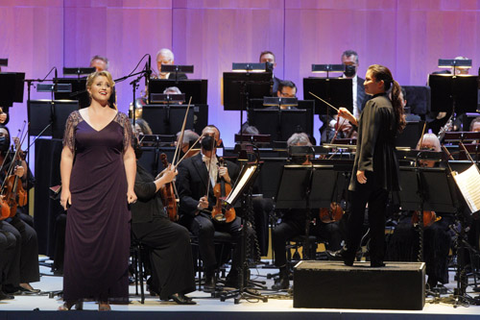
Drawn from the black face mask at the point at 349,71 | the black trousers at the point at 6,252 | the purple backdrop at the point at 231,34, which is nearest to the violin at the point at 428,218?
the black face mask at the point at 349,71

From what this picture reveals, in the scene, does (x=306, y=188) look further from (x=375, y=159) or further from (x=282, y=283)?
(x=375, y=159)

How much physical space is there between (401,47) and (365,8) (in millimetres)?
703

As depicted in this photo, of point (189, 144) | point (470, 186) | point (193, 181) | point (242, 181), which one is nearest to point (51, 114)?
point (189, 144)

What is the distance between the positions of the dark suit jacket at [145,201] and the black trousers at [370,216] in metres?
1.33

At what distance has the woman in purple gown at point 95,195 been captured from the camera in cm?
445

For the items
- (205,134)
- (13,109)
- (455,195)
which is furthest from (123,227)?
(13,109)

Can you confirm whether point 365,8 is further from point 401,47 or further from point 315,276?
point 315,276

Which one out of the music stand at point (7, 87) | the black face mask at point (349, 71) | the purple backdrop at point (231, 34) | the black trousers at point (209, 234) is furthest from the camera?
the purple backdrop at point (231, 34)

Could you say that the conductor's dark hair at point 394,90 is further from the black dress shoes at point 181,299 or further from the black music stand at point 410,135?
the black music stand at point 410,135

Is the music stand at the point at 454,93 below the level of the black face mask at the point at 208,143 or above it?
above

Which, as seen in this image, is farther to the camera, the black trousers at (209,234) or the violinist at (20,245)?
the black trousers at (209,234)

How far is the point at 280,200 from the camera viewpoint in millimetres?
5711

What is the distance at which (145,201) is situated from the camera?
542cm

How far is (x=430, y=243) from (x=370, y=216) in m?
1.20
